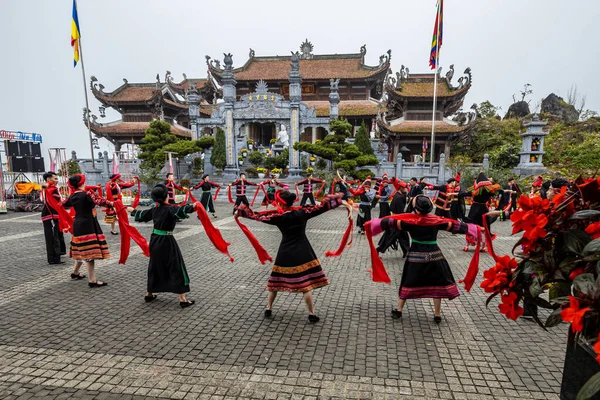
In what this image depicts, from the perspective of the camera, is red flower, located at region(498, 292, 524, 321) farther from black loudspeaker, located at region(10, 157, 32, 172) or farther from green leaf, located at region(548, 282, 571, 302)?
black loudspeaker, located at region(10, 157, 32, 172)

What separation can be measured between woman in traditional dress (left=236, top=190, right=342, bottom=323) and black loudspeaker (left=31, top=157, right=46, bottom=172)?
1829 cm

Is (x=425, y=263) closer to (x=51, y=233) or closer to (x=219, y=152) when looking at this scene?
(x=51, y=233)

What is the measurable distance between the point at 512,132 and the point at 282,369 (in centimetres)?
3069

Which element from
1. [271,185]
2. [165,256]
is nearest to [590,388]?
[165,256]

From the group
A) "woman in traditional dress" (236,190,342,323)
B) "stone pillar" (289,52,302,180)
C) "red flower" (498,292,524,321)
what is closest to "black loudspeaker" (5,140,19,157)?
"stone pillar" (289,52,302,180)

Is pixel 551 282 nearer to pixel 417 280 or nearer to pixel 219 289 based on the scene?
pixel 417 280

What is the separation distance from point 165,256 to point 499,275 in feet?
14.9

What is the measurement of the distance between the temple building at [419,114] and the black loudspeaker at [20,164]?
74.2ft

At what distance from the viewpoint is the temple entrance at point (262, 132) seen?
31.4 metres

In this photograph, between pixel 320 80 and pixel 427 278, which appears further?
pixel 320 80

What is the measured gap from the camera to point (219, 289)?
5.91 metres

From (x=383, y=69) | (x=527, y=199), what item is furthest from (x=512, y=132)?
(x=527, y=199)

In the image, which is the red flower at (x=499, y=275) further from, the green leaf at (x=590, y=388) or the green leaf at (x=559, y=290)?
the green leaf at (x=590, y=388)

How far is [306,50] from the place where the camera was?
32844mm
